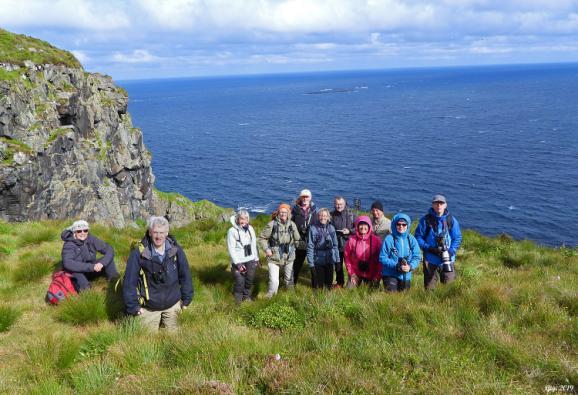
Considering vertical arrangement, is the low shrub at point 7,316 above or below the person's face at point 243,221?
below

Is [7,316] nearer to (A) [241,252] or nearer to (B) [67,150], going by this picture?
(A) [241,252]

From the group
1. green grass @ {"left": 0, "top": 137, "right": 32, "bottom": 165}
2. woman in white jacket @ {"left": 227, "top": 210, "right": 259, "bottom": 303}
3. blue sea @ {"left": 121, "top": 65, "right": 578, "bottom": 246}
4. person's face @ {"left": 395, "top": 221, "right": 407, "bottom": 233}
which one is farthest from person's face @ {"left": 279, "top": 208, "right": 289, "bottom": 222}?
blue sea @ {"left": 121, "top": 65, "right": 578, "bottom": 246}

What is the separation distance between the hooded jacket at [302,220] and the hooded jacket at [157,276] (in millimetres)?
3598

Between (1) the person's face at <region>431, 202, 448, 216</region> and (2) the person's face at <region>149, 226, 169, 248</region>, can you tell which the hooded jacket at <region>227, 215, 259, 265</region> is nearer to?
(2) the person's face at <region>149, 226, 169, 248</region>

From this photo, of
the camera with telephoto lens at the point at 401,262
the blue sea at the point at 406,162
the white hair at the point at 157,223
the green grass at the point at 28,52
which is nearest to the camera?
the white hair at the point at 157,223

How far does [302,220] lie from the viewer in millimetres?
10289

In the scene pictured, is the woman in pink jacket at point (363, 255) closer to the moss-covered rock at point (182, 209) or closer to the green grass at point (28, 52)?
the green grass at point (28, 52)

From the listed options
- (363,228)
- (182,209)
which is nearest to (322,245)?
(363,228)

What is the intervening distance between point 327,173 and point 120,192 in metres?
37.9

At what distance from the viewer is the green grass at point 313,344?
455 cm

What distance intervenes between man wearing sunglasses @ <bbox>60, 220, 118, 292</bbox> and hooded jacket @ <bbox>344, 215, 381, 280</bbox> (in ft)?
18.6

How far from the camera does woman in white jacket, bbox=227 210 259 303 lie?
30.2 feet

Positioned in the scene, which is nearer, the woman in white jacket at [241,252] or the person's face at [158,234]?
the person's face at [158,234]

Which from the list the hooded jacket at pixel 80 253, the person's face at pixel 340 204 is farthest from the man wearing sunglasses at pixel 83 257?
the person's face at pixel 340 204
